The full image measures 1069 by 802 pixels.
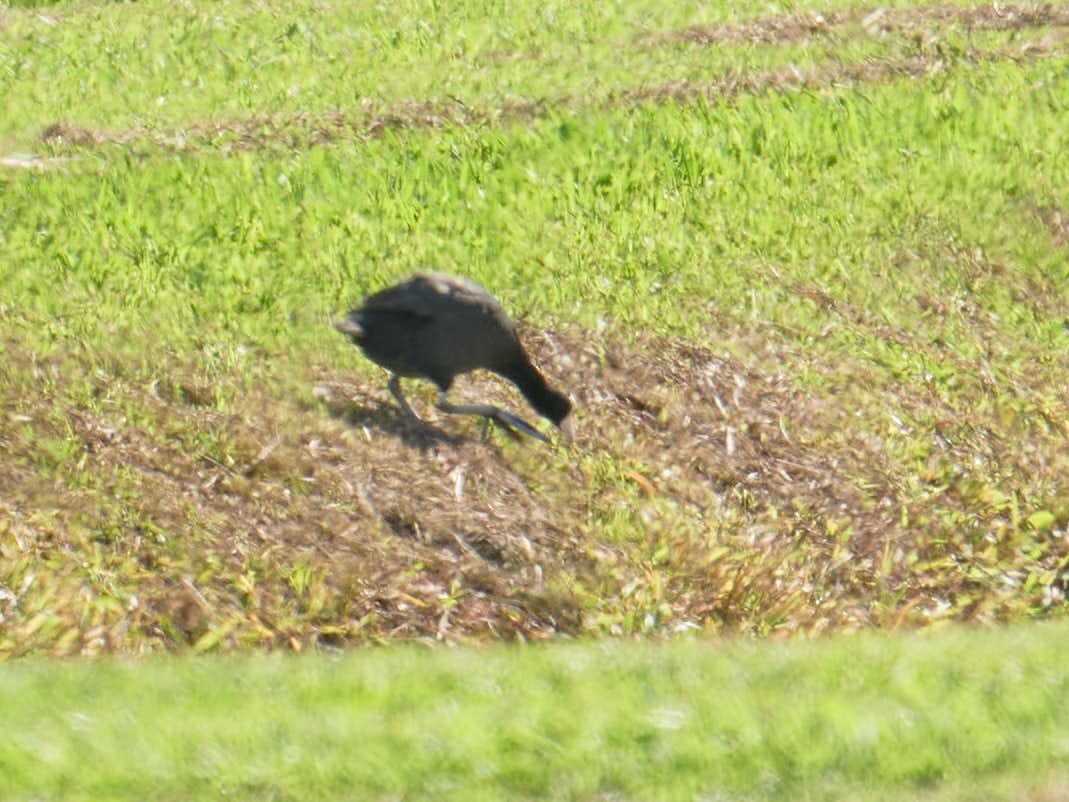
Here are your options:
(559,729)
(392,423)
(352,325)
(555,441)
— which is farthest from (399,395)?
(559,729)

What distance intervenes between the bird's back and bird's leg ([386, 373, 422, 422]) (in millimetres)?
267

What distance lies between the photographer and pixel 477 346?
28.6 feet

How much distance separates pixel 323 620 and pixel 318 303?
2.79 m

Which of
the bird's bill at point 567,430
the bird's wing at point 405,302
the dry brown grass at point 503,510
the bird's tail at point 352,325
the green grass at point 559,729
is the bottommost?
the dry brown grass at point 503,510

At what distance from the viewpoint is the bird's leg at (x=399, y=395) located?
899 centimetres

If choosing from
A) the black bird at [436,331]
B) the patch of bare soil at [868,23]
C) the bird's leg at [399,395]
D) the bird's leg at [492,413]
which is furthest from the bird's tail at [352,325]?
the patch of bare soil at [868,23]

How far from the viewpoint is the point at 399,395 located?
29.5ft

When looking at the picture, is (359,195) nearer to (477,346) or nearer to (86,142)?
(86,142)

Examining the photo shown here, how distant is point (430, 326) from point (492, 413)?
66 centimetres

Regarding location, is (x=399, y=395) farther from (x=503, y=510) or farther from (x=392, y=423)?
(x=503, y=510)

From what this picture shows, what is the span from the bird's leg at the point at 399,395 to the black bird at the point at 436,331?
16 cm

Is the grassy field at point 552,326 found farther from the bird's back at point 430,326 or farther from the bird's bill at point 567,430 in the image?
the bird's back at point 430,326

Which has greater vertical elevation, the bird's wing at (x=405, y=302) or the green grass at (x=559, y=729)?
the green grass at (x=559, y=729)

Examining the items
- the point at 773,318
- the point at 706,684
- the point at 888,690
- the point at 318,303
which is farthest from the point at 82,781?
the point at 773,318
